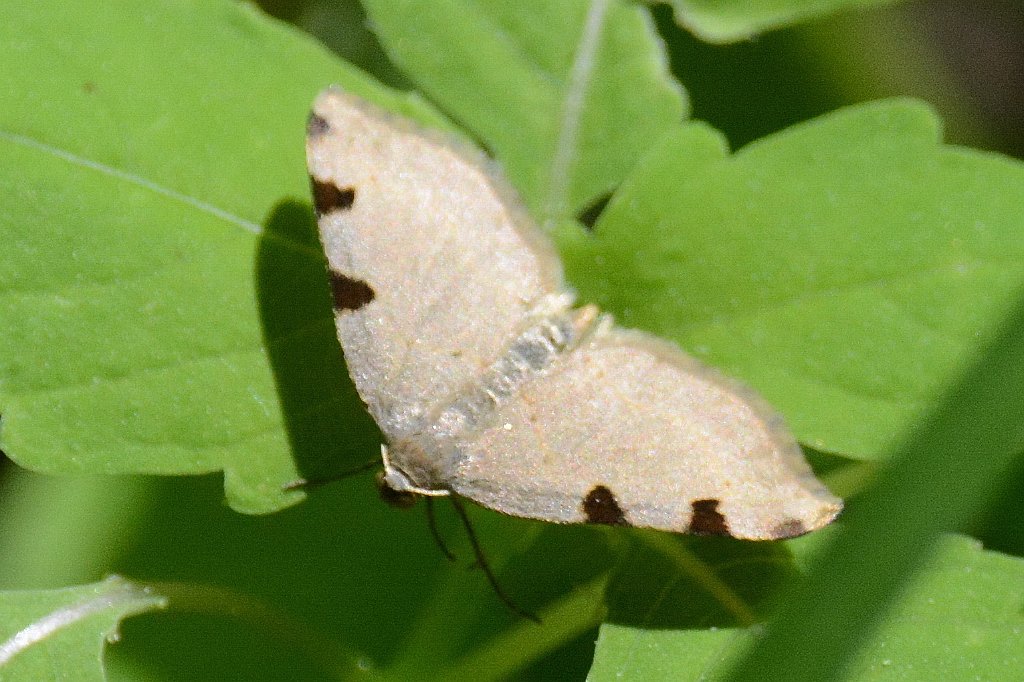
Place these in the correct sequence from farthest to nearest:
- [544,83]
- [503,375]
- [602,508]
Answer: [544,83], [503,375], [602,508]

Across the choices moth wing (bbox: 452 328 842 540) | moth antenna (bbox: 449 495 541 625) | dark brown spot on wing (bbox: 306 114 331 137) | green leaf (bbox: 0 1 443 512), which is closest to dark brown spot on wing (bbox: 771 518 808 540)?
moth wing (bbox: 452 328 842 540)

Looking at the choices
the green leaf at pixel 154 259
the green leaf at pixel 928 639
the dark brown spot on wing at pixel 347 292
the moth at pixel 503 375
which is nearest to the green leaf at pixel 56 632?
the green leaf at pixel 154 259

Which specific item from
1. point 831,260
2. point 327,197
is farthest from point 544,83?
point 831,260

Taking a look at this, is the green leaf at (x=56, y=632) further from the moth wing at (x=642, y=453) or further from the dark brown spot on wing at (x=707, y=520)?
the dark brown spot on wing at (x=707, y=520)

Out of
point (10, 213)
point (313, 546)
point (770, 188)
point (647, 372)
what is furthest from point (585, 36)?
point (313, 546)

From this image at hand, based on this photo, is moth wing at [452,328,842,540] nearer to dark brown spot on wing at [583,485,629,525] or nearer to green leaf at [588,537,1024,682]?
dark brown spot on wing at [583,485,629,525]

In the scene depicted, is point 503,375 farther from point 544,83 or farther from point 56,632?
point 56,632
